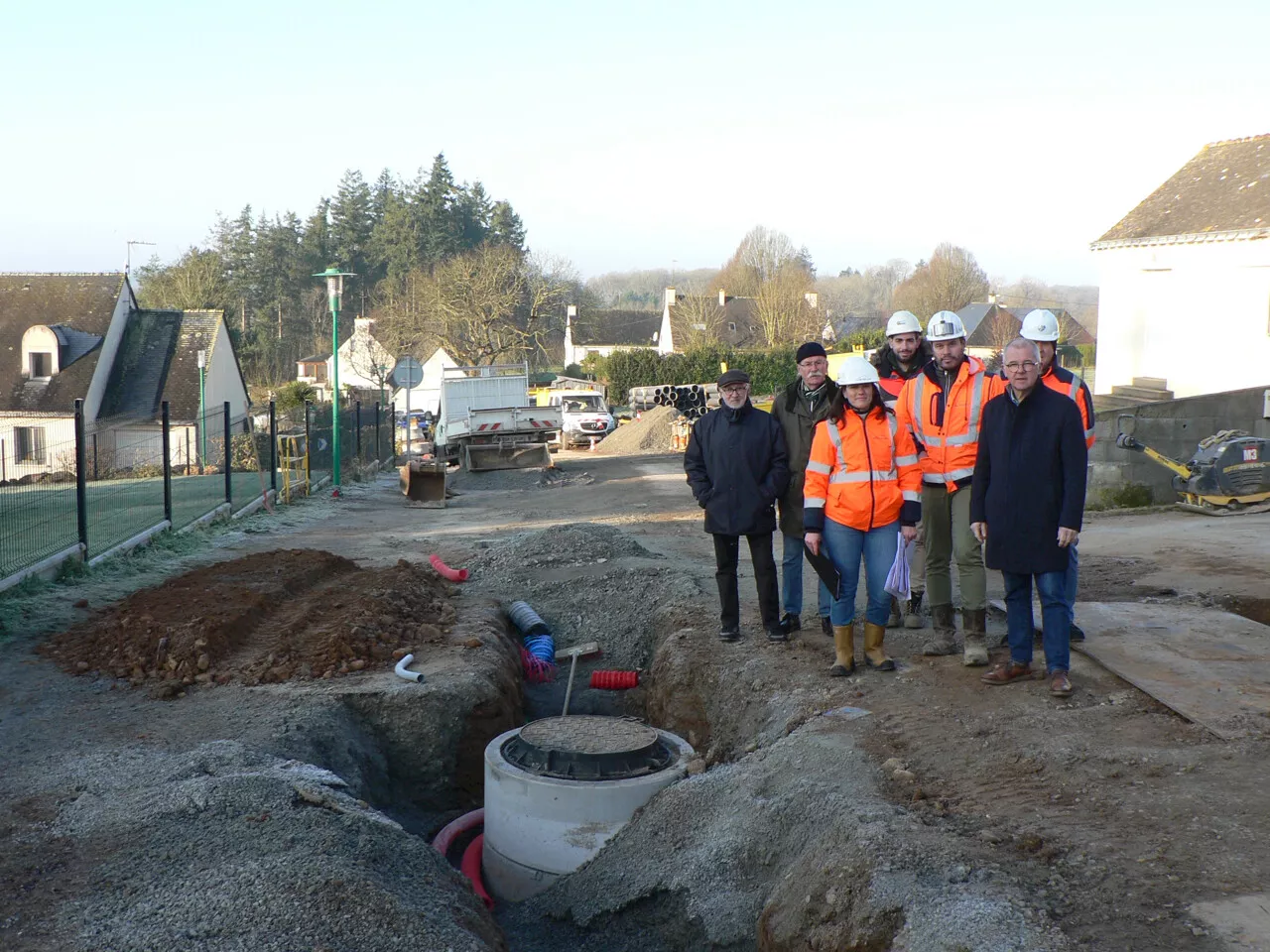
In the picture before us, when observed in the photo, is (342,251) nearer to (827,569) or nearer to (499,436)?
(499,436)

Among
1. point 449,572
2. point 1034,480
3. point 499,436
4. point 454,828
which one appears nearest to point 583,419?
point 499,436

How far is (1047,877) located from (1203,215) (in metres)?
21.4

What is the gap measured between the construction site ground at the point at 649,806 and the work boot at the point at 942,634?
265mm

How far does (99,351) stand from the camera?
37656 millimetres

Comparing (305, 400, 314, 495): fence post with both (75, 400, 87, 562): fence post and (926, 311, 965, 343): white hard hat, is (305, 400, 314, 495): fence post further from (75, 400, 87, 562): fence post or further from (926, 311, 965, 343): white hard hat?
(926, 311, 965, 343): white hard hat

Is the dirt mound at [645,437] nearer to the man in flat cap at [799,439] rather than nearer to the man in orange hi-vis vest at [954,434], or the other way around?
the man in flat cap at [799,439]

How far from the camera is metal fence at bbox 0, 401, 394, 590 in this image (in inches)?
410

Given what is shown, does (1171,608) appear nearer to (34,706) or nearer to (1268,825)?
(1268,825)

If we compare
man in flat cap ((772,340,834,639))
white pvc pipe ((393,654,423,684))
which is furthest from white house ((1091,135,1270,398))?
white pvc pipe ((393,654,423,684))

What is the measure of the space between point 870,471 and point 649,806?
2.30 metres

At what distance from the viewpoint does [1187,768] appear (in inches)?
188

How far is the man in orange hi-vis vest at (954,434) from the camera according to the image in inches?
258

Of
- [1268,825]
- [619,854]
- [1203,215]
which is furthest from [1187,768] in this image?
[1203,215]

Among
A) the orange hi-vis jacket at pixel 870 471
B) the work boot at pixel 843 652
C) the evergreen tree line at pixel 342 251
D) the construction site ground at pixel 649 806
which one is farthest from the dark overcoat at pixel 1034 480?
the evergreen tree line at pixel 342 251
